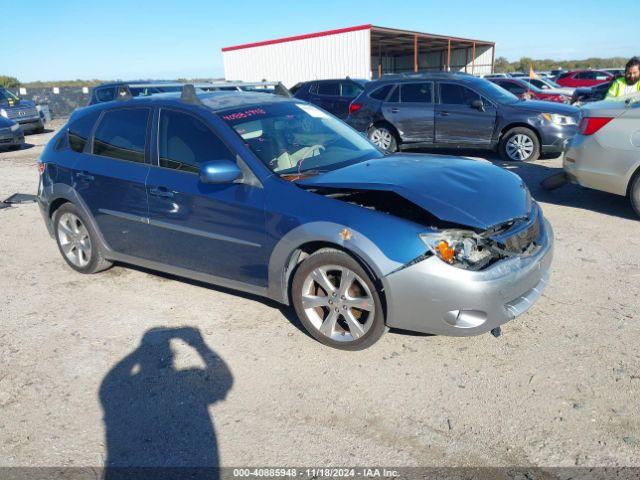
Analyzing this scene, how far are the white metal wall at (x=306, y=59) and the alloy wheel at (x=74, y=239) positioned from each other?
23420mm

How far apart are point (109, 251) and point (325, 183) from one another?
2408 millimetres

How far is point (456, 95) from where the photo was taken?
10.4 metres

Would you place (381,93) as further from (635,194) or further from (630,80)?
(635,194)

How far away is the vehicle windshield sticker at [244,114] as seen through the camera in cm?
411

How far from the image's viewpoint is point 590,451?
2.63 metres

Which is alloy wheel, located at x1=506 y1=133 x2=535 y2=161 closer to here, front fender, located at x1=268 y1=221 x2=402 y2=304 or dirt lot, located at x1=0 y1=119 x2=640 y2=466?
dirt lot, located at x1=0 y1=119 x2=640 y2=466

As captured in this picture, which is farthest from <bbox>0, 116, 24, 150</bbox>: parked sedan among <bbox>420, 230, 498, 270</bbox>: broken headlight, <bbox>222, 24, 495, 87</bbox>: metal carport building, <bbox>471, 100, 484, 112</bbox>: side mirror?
<bbox>222, 24, 495, 87</bbox>: metal carport building

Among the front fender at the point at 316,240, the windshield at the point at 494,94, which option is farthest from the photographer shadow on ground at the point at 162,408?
the windshield at the point at 494,94

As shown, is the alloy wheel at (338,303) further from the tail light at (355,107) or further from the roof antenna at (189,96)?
the tail light at (355,107)

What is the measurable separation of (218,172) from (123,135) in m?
1.50

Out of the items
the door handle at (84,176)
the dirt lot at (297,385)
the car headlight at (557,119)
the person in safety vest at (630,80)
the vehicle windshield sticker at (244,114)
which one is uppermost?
the vehicle windshield sticker at (244,114)

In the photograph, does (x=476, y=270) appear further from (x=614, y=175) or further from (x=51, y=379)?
(x=614, y=175)

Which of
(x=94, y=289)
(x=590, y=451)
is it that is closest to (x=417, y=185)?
(x=590, y=451)

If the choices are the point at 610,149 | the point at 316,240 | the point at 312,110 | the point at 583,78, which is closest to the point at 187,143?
the point at 312,110
